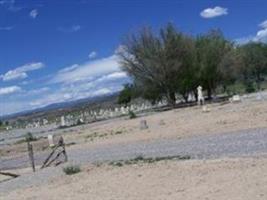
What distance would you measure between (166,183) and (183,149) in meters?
6.98

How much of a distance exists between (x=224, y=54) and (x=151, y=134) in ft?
138

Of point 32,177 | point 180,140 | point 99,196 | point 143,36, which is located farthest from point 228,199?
point 143,36

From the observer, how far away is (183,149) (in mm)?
20406

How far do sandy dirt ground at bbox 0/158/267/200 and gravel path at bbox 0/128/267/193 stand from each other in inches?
54.0

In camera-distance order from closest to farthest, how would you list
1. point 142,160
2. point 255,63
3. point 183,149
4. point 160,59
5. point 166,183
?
1. point 166,183
2. point 142,160
3. point 183,149
4. point 160,59
5. point 255,63

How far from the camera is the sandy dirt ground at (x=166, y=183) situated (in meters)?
11.5

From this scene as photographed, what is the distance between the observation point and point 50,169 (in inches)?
844

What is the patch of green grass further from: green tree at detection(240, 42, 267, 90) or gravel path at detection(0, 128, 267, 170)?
green tree at detection(240, 42, 267, 90)

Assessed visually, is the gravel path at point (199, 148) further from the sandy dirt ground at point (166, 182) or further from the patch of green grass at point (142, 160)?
the sandy dirt ground at point (166, 182)

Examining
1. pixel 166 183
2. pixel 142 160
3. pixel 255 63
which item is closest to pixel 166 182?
pixel 166 183

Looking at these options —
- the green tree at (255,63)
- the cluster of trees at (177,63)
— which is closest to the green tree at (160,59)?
the cluster of trees at (177,63)

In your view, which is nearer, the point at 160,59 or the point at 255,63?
the point at 160,59

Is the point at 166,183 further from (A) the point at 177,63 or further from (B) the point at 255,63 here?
(B) the point at 255,63

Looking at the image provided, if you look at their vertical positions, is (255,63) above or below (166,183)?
above
